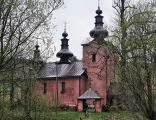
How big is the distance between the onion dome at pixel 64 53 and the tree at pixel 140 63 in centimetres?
4982

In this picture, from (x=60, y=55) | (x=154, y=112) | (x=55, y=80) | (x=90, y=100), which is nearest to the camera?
(x=154, y=112)

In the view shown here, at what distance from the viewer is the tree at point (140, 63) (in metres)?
15.4

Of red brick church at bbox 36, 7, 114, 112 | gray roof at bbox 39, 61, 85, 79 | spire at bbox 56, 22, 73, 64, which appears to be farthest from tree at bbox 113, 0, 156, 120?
spire at bbox 56, 22, 73, 64

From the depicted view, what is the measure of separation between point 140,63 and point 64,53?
52.2 meters

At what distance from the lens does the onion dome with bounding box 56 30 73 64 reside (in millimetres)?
66750

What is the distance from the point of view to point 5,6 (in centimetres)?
1439

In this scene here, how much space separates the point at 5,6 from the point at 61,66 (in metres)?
50.9

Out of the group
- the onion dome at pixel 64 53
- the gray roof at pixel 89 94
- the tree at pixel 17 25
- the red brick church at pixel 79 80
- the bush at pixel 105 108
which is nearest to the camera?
the tree at pixel 17 25

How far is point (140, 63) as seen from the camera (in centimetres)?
1551

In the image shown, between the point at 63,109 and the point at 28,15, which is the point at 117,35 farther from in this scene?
the point at 63,109

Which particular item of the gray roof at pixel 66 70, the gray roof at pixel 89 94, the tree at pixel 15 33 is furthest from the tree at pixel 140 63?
the gray roof at pixel 66 70

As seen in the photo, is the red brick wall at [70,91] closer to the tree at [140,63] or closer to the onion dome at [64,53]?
the onion dome at [64,53]

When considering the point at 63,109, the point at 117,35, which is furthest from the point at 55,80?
the point at 117,35

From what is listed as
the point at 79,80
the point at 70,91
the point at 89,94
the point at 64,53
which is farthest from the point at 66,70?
the point at 89,94
